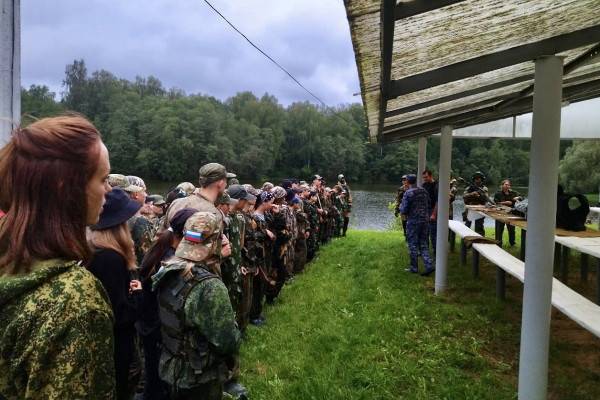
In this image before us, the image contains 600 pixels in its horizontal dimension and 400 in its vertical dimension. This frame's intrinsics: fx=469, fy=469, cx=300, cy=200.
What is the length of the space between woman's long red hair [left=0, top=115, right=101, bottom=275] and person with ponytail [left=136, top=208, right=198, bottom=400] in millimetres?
1824

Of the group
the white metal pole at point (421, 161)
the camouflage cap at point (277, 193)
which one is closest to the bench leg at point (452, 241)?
the white metal pole at point (421, 161)

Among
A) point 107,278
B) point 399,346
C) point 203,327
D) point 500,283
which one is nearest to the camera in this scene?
point 107,278

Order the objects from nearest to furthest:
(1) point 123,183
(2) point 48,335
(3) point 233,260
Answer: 1. (2) point 48,335
2. (3) point 233,260
3. (1) point 123,183

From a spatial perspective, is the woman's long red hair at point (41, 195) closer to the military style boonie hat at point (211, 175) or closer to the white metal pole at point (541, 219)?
the military style boonie hat at point (211, 175)

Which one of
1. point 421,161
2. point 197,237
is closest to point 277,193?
point 197,237

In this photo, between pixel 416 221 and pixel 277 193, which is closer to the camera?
pixel 277 193

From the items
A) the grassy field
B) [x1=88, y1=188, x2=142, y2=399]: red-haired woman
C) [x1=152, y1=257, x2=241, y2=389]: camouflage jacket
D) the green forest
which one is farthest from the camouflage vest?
the green forest

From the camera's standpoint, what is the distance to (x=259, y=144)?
54219mm

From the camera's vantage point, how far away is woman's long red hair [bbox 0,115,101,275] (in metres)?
1.27

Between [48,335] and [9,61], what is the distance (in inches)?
67.3

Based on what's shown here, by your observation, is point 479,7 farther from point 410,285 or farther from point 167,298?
point 410,285

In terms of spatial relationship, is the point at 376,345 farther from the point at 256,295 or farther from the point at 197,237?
the point at 197,237

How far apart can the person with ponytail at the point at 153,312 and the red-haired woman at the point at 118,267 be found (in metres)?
0.35

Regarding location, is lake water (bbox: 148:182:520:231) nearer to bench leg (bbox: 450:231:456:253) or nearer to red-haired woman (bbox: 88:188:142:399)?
bench leg (bbox: 450:231:456:253)
